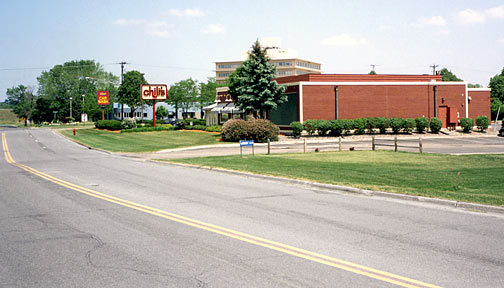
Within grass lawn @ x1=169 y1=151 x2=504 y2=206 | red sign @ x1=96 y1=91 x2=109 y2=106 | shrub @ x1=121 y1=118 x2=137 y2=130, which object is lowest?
grass lawn @ x1=169 y1=151 x2=504 y2=206

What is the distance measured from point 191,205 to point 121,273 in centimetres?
509

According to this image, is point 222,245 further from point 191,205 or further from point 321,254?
point 191,205

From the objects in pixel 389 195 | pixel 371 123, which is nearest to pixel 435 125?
pixel 371 123

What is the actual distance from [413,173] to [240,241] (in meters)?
10.5

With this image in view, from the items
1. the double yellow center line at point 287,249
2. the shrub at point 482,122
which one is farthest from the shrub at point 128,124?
the double yellow center line at point 287,249

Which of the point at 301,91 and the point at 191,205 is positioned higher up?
the point at 301,91

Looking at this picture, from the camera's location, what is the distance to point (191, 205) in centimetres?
1116

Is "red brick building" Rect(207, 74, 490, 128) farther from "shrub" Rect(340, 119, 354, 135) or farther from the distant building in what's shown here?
the distant building

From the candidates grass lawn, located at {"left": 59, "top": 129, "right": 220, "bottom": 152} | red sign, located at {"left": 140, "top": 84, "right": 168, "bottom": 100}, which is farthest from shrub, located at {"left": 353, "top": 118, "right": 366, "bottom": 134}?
red sign, located at {"left": 140, "top": 84, "right": 168, "bottom": 100}

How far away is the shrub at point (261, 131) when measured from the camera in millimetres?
38344

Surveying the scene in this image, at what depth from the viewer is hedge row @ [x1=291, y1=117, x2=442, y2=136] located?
4234 cm

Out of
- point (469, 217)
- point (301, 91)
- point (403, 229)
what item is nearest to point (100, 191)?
point (403, 229)

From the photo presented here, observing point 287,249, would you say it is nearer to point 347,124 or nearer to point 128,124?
point 347,124

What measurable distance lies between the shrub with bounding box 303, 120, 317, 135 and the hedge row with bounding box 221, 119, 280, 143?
453 centimetres
